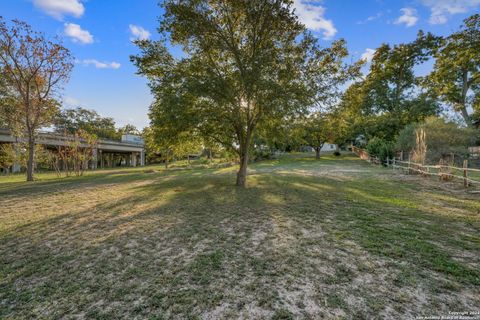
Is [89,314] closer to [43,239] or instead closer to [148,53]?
[43,239]

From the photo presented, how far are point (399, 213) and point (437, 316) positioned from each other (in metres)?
4.03

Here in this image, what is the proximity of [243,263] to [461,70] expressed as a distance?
1346 inches

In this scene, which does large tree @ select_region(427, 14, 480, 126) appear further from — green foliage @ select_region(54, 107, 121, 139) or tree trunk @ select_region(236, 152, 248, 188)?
green foliage @ select_region(54, 107, 121, 139)

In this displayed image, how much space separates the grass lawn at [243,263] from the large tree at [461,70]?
25.6 meters

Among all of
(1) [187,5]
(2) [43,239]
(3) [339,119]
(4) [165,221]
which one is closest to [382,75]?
(3) [339,119]

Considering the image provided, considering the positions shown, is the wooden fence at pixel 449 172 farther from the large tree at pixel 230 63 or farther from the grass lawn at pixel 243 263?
the large tree at pixel 230 63

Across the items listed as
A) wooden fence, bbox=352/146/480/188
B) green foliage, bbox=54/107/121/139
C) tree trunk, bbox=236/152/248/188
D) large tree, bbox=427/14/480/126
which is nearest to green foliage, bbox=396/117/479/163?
wooden fence, bbox=352/146/480/188

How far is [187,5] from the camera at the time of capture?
8.36m

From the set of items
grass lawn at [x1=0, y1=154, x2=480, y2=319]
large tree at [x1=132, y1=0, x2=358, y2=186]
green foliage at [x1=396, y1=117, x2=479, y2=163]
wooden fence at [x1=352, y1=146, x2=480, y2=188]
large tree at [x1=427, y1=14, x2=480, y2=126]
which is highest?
large tree at [x1=427, y1=14, x2=480, y2=126]

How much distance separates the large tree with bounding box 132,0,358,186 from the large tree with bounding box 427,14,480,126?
23052 millimetres

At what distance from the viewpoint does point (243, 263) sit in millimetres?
3076

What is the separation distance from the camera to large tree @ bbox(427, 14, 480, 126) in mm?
20828

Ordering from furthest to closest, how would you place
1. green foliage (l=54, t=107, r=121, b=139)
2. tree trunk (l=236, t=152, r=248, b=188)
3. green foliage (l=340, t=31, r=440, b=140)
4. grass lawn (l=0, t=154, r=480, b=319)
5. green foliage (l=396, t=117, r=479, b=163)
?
green foliage (l=54, t=107, r=121, b=139), green foliage (l=340, t=31, r=440, b=140), green foliage (l=396, t=117, r=479, b=163), tree trunk (l=236, t=152, r=248, b=188), grass lawn (l=0, t=154, r=480, b=319)

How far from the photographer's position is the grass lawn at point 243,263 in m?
2.20
